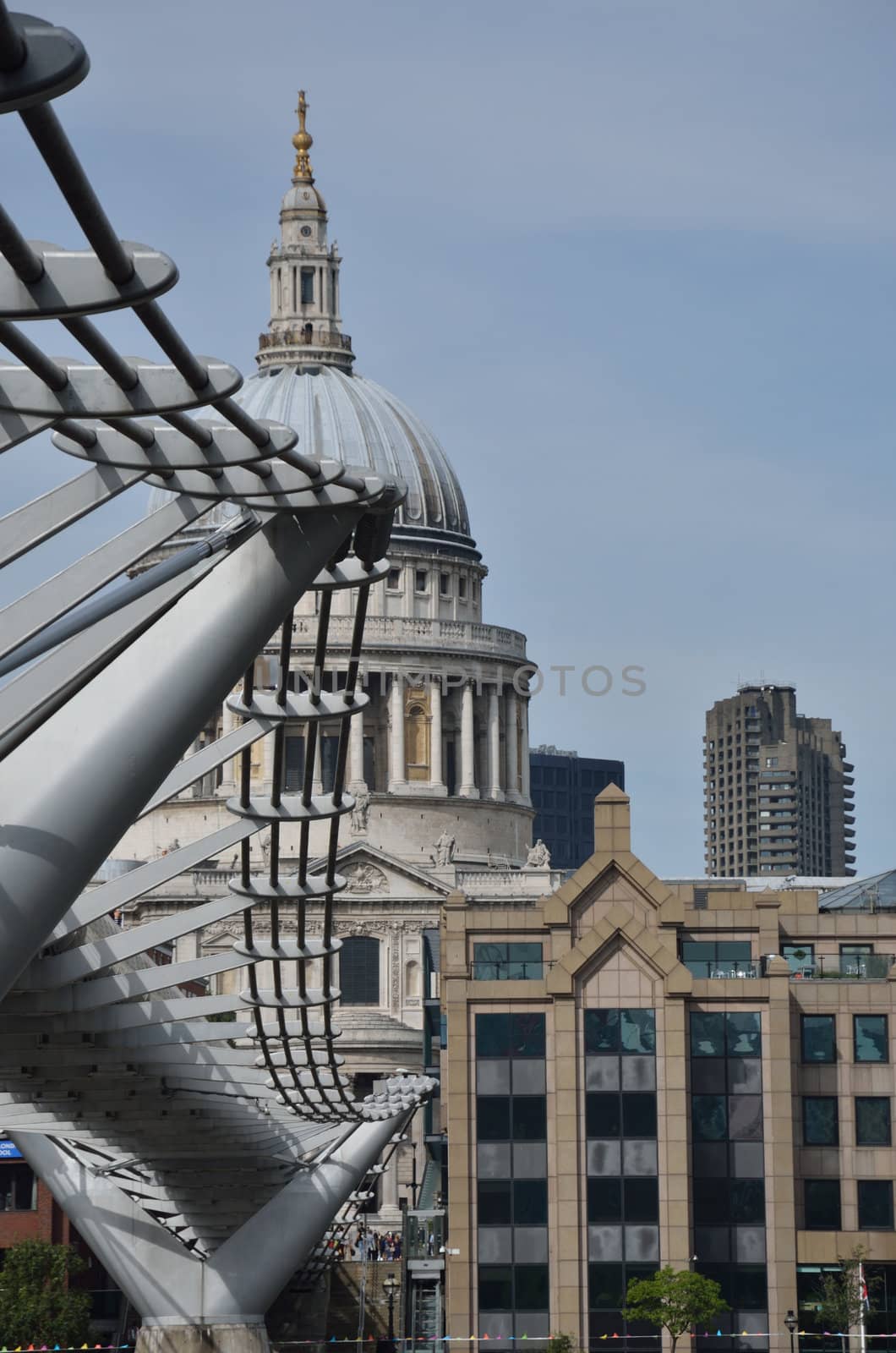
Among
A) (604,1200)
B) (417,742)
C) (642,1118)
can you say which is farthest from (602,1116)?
(417,742)

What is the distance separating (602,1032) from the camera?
74.3 m

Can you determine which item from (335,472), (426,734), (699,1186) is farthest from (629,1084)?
(426,734)

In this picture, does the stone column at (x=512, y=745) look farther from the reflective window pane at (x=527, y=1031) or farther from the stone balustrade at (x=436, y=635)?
the reflective window pane at (x=527, y=1031)

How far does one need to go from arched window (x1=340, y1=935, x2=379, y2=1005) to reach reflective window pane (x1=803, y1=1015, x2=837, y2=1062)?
66.4 m

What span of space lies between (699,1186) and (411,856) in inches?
3265

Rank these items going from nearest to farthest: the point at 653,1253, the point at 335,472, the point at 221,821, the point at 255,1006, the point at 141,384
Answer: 1. the point at 141,384
2. the point at 335,472
3. the point at 255,1006
4. the point at 653,1253
5. the point at 221,821

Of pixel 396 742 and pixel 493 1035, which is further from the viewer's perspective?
pixel 396 742

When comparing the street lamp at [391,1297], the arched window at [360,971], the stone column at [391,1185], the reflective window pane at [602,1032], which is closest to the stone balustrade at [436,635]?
the arched window at [360,971]

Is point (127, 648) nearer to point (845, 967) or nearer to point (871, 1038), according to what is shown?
point (871, 1038)

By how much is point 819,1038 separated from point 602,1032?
5.38m

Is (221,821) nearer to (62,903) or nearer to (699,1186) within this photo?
(699,1186)

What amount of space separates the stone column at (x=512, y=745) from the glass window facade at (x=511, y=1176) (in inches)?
3501

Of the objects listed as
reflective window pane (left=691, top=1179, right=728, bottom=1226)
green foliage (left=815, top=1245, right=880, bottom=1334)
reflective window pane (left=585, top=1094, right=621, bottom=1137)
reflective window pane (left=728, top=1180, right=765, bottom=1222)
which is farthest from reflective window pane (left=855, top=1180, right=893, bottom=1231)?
reflective window pane (left=585, top=1094, right=621, bottom=1137)

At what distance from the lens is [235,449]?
25.9 metres
